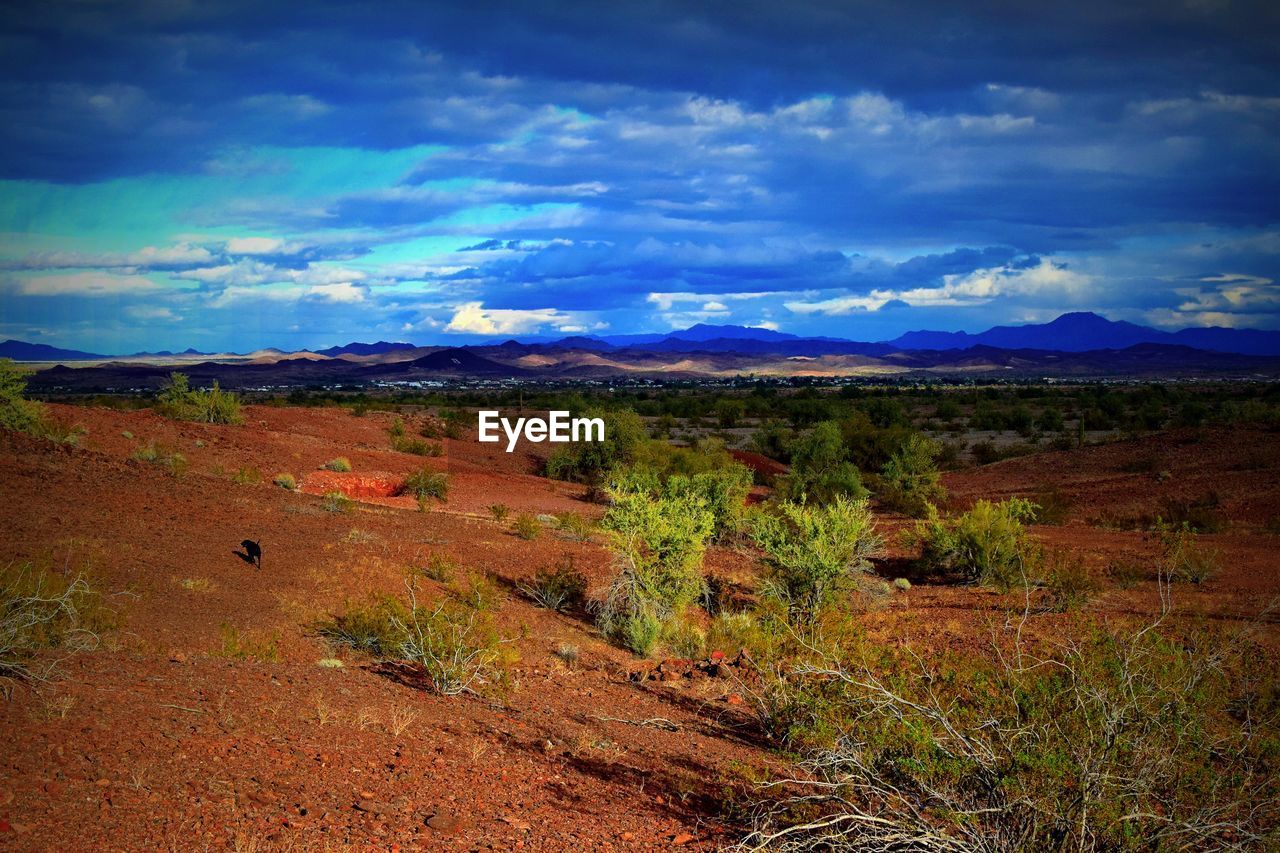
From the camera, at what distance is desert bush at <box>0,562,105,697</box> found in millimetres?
7863

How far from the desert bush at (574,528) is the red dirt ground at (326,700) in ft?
2.28

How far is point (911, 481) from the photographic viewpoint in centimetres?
3212

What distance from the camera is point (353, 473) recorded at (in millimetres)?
31250

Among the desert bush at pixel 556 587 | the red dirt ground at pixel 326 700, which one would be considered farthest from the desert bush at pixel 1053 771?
the desert bush at pixel 556 587

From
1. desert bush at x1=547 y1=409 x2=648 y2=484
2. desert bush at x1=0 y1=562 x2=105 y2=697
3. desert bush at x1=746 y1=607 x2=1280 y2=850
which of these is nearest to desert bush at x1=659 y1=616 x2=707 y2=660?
desert bush at x1=746 y1=607 x2=1280 y2=850

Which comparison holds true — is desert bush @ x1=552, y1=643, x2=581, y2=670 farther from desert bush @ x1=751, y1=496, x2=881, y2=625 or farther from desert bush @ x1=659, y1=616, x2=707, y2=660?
desert bush @ x1=751, y1=496, x2=881, y2=625

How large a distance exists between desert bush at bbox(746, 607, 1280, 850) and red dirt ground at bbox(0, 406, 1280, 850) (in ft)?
3.19

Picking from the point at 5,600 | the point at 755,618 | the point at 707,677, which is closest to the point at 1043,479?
the point at 755,618

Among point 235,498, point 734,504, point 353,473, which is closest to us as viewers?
point 235,498

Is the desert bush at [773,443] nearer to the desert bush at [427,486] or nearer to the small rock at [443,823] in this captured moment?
the desert bush at [427,486]

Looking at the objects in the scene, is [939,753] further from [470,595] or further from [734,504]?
[734,504]

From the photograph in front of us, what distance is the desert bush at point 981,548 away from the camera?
60.7 feet

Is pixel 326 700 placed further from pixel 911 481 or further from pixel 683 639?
pixel 911 481

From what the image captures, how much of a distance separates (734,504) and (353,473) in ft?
48.6
